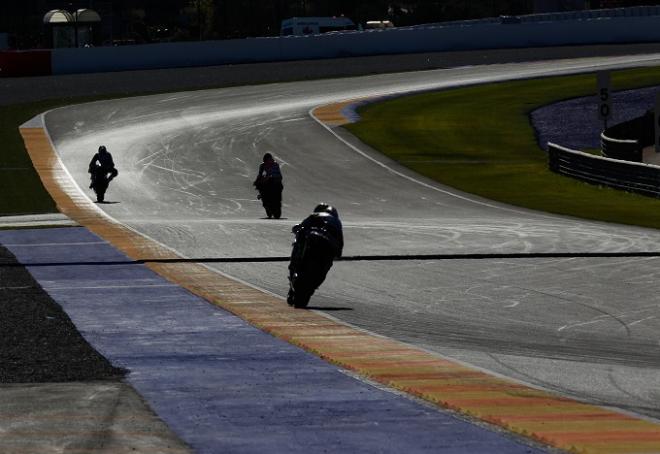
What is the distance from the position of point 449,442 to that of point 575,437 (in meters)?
0.79

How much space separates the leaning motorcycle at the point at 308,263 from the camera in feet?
52.2

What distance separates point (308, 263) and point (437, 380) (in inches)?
198

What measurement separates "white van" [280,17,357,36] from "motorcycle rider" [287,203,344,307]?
7490 cm

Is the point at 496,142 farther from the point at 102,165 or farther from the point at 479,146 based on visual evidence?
the point at 102,165

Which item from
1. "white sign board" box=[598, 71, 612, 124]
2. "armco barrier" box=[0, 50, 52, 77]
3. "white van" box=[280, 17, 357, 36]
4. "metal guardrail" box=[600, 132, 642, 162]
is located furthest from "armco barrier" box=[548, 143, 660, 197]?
"white van" box=[280, 17, 357, 36]

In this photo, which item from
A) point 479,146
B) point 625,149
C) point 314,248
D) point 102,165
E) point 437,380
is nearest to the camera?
point 437,380

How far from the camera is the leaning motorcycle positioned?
626 inches

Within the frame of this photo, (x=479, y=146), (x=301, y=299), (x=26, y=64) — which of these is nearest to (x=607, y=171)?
(x=479, y=146)

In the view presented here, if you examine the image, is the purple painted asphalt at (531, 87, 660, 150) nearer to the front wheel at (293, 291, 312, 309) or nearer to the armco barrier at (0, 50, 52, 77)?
the armco barrier at (0, 50, 52, 77)

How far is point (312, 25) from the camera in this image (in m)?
91.1

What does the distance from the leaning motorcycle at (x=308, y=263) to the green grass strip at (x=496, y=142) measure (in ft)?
42.6

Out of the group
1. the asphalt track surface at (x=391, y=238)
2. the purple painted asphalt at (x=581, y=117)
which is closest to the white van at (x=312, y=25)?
the asphalt track surface at (x=391, y=238)

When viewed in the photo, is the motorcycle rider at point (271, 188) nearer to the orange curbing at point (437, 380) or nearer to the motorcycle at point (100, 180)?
the motorcycle at point (100, 180)

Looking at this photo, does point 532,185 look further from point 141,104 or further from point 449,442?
point 449,442
